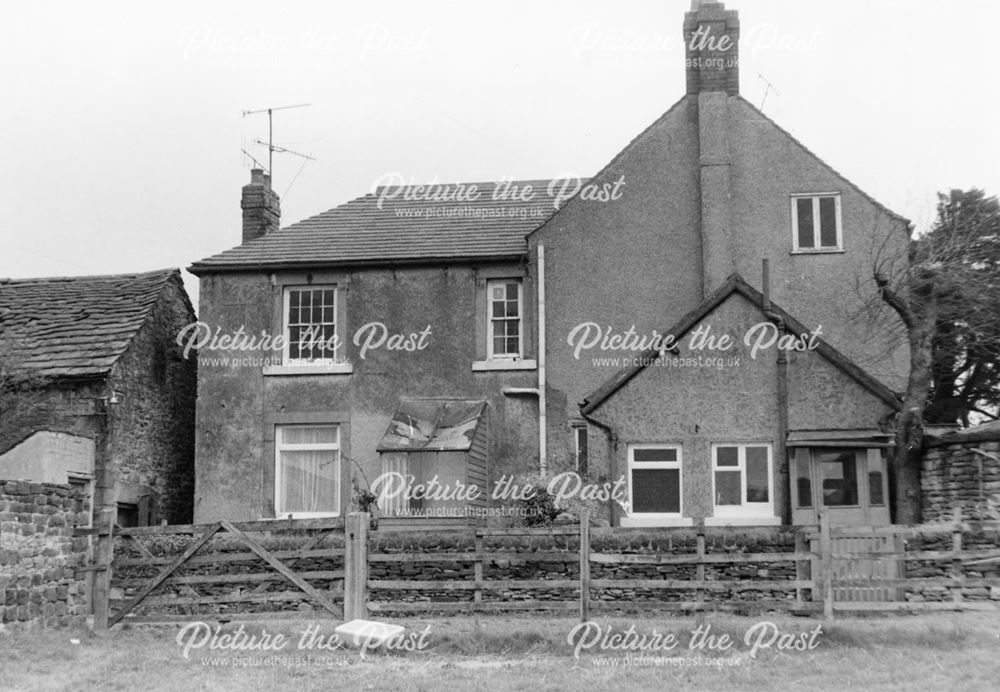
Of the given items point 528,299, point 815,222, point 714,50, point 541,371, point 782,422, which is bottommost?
point 782,422

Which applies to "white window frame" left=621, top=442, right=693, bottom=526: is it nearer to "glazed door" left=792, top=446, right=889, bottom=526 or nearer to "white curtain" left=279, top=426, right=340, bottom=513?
"glazed door" left=792, top=446, right=889, bottom=526

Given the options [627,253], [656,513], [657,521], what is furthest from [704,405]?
[627,253]

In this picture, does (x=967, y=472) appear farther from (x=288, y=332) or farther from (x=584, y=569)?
(x=288, y=332)

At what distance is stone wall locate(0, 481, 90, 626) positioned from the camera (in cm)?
1745

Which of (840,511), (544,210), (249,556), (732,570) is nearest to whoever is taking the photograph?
(249,556)

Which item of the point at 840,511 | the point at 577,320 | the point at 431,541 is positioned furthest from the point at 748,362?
the point at 431,541

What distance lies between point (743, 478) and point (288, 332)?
10896 millimetres

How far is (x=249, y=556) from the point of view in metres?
17.8

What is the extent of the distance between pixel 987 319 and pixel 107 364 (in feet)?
60.8

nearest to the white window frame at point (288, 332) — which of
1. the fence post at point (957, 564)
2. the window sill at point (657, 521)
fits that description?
the window sill at point (657, 521)

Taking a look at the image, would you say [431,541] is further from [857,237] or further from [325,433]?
[857,237]

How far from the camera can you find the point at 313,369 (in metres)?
27.0

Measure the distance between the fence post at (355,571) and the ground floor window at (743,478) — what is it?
25.2 ft

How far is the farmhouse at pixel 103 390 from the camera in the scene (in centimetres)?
2500
